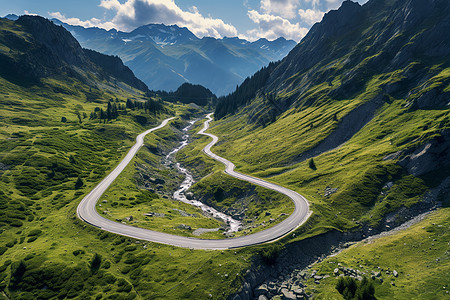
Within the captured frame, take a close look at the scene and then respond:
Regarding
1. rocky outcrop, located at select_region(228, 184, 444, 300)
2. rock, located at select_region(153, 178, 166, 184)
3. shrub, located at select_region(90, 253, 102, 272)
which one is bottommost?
rocky outcrop, located at select_region(228, 184, 444, 300)

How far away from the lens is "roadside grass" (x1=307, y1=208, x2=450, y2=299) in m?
35.0

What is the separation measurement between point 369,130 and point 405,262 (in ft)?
234

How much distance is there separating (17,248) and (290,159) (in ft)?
314

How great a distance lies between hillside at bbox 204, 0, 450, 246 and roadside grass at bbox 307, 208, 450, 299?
7.50 meters

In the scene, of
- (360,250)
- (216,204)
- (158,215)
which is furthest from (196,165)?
(360,250)

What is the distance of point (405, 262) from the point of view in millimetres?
41312

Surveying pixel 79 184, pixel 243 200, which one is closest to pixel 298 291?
pixel 243 200

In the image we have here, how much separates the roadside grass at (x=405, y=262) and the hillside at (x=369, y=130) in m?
7.50

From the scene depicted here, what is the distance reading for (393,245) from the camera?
151 feet

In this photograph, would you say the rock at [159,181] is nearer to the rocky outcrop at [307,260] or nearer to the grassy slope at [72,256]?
the grassy slope at [72,256]

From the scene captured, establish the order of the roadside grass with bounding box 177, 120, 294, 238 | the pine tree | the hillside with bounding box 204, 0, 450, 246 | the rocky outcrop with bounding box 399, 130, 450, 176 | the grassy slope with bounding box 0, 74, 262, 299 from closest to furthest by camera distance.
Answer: the grassy slope with bounding box 0, 74, 262, 299
the hillside with bounding box 204, 0, 450, 246
the roadside grass with bounding box 177, 120, 294, 238
the rocky outcrop with bounding box 399, 130, 450, 176
the pine tree

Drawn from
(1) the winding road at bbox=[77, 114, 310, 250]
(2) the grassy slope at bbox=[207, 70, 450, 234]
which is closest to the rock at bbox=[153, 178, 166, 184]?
(1) the winding road at bbox=[77, 114, 310, 250]

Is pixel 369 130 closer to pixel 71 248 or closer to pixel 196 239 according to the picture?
pixel 196 239

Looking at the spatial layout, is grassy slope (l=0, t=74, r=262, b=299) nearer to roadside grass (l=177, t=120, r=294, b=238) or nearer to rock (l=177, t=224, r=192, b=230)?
rock (l=177, t=224, r=192, b=230)
